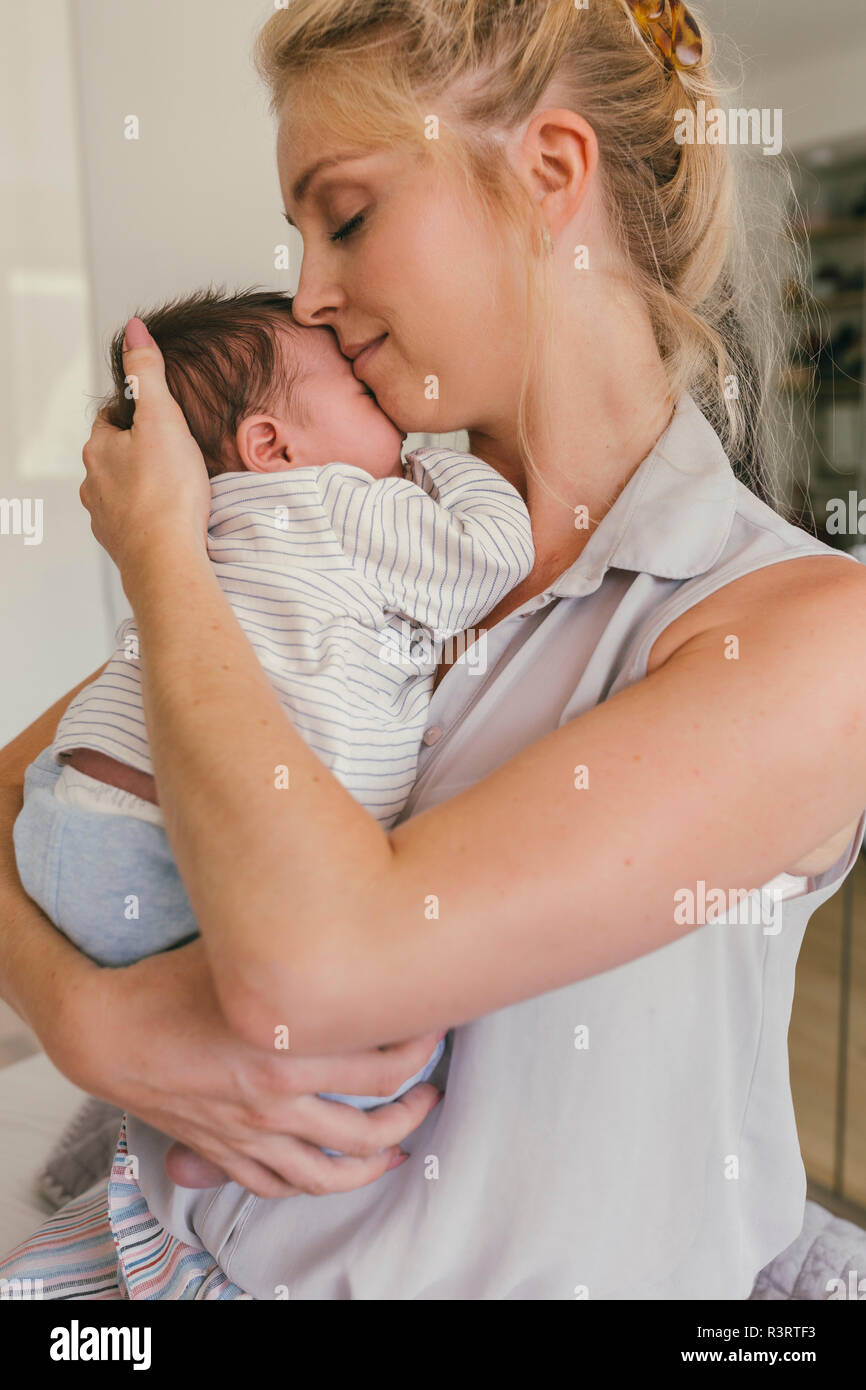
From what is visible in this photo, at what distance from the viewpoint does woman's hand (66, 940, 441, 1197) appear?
754mm

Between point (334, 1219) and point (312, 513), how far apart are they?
0.63 metres

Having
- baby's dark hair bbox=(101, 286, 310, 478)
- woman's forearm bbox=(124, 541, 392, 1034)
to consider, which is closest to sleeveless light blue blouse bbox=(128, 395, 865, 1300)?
woman's forearm bbox=(124, 541, 392, 1034)

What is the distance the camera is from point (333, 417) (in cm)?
106

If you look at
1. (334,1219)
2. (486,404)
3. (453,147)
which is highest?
(453,147)

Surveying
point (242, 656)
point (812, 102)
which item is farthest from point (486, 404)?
point (812, 102)

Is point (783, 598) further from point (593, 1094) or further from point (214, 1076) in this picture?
point (214, 1076)

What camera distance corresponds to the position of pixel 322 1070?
738 mm

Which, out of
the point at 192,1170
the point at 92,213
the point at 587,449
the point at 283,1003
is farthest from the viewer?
the point at 92,213

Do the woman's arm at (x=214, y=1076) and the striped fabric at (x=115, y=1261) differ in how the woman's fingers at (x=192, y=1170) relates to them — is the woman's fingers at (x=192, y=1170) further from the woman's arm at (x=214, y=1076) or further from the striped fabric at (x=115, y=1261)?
the striped fabric at (x=115, y=1261)

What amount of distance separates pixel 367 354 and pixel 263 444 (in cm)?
14

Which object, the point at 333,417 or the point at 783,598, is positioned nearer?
the point at 783,598

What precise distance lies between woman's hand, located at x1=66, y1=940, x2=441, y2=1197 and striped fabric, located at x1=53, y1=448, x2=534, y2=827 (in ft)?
0.63

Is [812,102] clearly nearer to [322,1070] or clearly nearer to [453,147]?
[453,147]

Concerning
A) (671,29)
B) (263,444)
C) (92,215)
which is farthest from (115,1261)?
(92,215)
